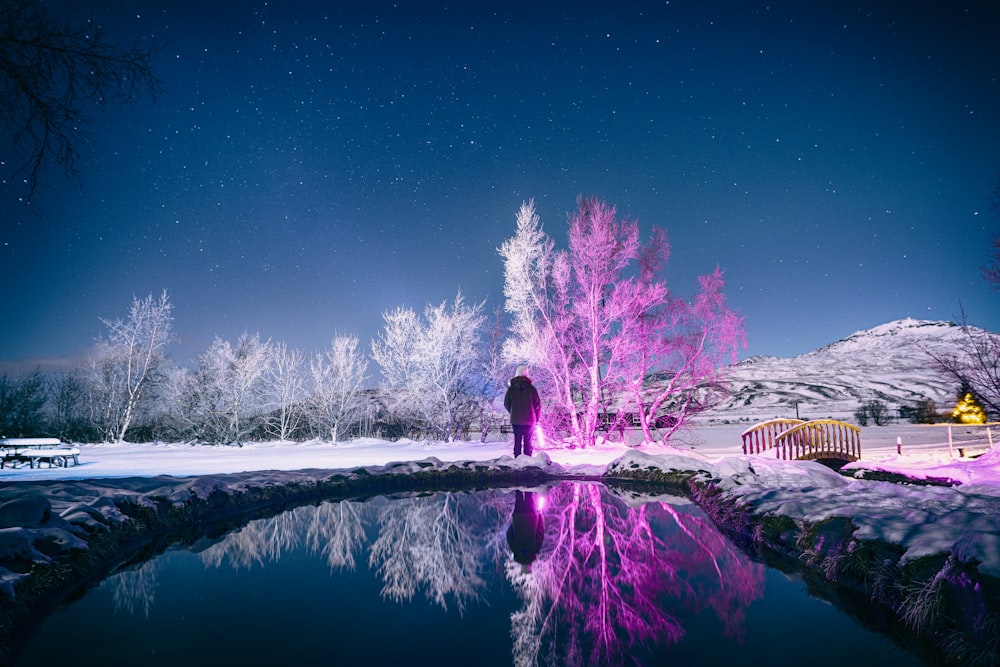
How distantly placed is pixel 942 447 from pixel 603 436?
1577 centimetres

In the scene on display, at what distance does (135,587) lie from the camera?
15.2 feet

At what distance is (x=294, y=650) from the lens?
10.7ft

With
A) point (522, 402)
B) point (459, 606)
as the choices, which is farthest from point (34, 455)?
point (459, 606)

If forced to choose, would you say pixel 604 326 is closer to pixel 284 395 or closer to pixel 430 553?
pixel 430 553

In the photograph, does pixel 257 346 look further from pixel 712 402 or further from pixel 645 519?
pixel 645 519

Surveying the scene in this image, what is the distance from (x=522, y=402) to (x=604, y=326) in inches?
230

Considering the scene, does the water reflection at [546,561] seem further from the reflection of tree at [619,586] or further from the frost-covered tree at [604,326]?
the frost-covered tree at [604,326]

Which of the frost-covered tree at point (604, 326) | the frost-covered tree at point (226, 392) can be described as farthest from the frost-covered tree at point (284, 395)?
the frost-covered tree at point (604, 326)

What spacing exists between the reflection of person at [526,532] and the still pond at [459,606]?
0.16 ft

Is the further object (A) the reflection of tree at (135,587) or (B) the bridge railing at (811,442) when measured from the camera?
(B) the bridge railing at (811,442)

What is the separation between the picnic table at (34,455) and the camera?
13.3 metres

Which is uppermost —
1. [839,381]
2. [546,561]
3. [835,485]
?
[839,381]

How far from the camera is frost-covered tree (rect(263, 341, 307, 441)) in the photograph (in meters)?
30.4

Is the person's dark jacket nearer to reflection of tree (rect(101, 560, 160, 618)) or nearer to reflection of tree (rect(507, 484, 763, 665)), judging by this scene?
reflection of tree (rect(507, 484, 763, 665))
